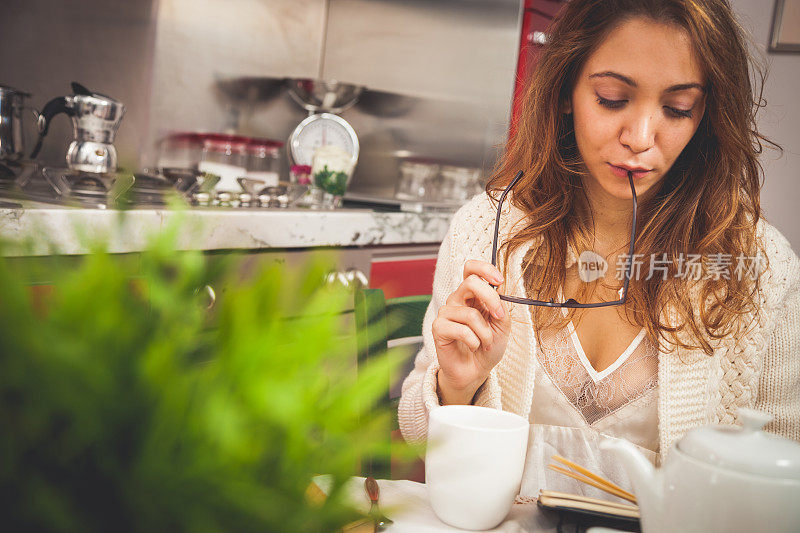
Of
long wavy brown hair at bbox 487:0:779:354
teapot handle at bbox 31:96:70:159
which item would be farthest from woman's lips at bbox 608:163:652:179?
teapot handle at bbox 31:96:70:159

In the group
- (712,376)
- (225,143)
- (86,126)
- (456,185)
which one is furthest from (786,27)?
(86,126)

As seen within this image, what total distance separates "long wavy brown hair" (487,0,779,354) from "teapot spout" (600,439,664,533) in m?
0.56

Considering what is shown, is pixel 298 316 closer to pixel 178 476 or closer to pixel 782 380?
pixel 178 476

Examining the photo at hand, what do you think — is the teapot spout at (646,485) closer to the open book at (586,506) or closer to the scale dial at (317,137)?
the open book at (586,506)

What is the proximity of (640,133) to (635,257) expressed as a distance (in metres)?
0.24

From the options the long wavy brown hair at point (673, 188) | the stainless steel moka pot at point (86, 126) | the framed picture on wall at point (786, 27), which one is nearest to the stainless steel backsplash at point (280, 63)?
the stainless steel moka pot at point (86, 126)

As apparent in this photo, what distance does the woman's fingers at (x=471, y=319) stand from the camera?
82cm

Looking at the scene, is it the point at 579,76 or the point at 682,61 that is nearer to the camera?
the point at 682,61

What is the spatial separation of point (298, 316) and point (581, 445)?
0.79 meters

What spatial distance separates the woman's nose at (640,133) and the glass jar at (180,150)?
5.39 ft

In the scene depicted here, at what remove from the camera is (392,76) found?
2881 mm

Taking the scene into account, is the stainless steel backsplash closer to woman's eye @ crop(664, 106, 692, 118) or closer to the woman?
the woman

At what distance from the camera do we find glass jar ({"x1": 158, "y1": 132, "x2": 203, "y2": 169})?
230 centimetres

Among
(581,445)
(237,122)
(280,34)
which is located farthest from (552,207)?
(280,34)
